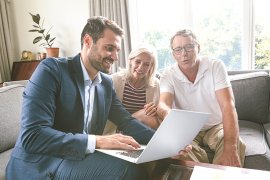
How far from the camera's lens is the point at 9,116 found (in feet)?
5.08

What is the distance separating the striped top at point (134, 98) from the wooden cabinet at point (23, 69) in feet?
7.04

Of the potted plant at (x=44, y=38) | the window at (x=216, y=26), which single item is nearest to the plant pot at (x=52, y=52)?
the potted plant at (x=44, y=38)

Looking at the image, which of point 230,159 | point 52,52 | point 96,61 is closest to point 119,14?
point 52,52

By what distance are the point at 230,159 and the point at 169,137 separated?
2.03 ft

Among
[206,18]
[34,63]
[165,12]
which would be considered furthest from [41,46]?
[206,18]

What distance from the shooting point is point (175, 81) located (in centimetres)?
163

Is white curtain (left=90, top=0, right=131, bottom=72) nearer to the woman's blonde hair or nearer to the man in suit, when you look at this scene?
the woman's blonde hair

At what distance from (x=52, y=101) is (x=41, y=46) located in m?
3.04

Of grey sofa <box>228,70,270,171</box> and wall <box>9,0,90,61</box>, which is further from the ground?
wall <box>9,0,90,61</box>

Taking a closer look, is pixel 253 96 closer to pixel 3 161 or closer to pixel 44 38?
pixel 3 161

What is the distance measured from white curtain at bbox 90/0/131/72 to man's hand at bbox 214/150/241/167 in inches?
77.6

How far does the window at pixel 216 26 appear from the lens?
2.94m

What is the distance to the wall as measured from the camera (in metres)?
3.46

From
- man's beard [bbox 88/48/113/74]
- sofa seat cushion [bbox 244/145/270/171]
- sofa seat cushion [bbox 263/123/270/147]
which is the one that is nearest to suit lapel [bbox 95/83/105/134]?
man's beard [bbox 88/48/113/74]
